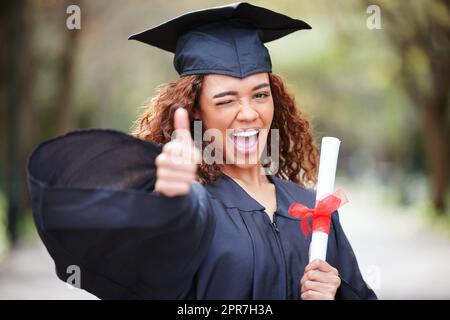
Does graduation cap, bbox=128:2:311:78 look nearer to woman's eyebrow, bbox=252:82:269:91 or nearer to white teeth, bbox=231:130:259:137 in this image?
woman's eyebrow, bbox=252:82:269:91

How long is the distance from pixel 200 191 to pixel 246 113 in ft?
1.52

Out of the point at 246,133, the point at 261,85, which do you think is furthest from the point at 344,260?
the point at 261,85

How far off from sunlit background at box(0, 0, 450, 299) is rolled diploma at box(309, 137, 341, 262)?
176 inches

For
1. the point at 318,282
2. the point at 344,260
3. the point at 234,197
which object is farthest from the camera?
the point at 344,260

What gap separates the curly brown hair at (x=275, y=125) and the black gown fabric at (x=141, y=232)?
0.33m

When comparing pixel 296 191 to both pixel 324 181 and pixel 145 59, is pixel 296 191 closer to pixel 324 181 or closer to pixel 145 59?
pixel 324 181

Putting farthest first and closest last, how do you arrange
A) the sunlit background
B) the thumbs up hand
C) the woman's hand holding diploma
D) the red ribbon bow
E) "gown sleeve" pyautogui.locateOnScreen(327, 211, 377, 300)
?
the sunlit background
"gown sleeve" pyautogui.locateOnScreen(327, 211, 377, 300)
the red ribbon bow
the woman's hand holding diploma
the thumbs up hand

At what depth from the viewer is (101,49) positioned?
18062mm

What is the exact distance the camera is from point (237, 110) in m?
2.60

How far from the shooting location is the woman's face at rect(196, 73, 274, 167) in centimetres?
261

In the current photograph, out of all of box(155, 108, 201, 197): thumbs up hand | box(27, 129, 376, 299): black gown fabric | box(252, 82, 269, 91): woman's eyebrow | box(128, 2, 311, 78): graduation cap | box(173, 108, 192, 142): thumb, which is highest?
box(128, 2, 311, 78): graduation cap

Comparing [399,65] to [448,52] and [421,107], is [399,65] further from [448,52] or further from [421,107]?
[448,52]

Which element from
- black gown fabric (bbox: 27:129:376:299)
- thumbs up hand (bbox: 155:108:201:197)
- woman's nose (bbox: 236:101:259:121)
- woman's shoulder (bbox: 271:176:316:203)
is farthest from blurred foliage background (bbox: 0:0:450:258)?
thumbs up hand (bbox: 155:108:201:197)
